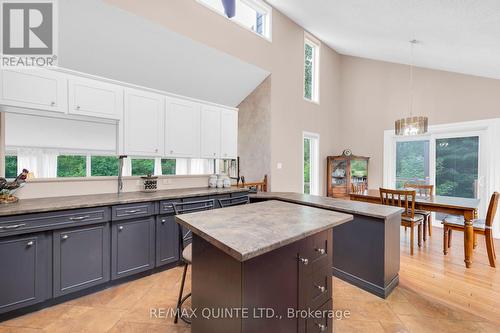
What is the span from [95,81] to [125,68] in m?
0.99

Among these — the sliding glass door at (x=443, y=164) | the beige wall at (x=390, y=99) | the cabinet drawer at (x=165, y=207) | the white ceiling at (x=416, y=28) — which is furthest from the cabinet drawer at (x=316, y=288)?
the beige wall at (x=390, y=99)

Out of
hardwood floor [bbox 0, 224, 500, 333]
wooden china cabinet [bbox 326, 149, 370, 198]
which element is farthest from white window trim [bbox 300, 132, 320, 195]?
hardwood floor [bbox 0, 224, 500, 333]

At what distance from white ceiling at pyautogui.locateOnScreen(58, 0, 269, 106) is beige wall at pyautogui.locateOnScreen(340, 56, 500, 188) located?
284 cm

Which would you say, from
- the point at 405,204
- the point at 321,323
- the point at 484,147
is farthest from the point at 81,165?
the point at 484,147

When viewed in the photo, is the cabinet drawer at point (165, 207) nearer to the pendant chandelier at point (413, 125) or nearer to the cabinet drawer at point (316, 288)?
the cabinet drawer at point (316, 288)

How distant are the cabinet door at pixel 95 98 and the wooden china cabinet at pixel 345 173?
4.75m

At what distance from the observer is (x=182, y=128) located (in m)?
3.37

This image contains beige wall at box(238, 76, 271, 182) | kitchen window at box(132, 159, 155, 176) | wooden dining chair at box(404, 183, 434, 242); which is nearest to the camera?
kitchen window at box(132, 159, 155, 176)

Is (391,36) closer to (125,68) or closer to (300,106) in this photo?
(300,106)

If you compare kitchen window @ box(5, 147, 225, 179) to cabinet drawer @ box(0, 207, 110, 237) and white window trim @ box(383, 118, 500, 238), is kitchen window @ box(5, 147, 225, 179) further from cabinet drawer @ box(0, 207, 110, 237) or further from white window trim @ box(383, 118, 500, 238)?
white window trim @ box(383, 118, 500, 238)

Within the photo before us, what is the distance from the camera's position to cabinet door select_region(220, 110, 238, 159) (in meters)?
3.90

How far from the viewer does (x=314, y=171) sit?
19.2 feet

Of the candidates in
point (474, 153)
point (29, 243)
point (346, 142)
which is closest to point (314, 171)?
point (346, 142)

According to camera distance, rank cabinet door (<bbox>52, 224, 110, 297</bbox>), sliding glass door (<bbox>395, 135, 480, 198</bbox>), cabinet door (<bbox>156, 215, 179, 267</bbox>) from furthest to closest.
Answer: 1. sliding glass door (<bbox>395, 135, 480, 198</bbox>)
2. cabinet door (<bbox>156, 215, 179, 267</bbox>)
3. cabinet door (<bbox>52, 224, 110, 297</bbox>)
